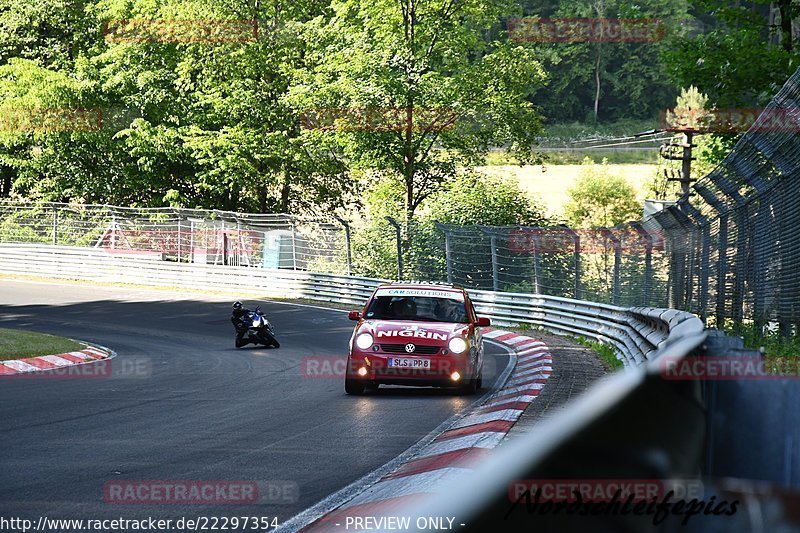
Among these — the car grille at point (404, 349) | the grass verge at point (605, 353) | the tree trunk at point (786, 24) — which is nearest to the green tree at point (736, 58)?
the tree trunk at point (786, 24)

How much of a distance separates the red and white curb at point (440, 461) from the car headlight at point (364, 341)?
1.51 meters

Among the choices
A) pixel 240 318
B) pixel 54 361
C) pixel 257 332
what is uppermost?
pixel 240 318

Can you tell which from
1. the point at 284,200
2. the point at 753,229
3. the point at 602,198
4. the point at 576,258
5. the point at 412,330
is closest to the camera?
the point at 753,229

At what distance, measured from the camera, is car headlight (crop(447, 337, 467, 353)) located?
44.0ft

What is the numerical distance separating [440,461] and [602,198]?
7904 cm

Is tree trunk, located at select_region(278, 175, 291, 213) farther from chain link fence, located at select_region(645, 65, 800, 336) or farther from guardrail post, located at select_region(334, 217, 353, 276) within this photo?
chain link fence, located at select_region(645, 65, 800, 336)

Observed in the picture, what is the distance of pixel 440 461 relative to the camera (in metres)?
8.20

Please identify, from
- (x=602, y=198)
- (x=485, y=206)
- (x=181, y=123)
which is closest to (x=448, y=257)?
(x=485, y=206)

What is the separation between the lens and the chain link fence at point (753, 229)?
35.7ft

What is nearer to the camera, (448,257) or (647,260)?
(647,260)

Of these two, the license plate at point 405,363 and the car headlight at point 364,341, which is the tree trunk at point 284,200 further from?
the license plate at point 405,363

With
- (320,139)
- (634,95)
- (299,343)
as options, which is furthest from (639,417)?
(634,95)

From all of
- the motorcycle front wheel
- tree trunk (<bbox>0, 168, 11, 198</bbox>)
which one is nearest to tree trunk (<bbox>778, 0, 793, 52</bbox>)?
the motorcycle front wheel

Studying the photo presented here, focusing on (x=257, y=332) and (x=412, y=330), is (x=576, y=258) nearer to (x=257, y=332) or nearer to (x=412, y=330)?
(x=257, y=332)
